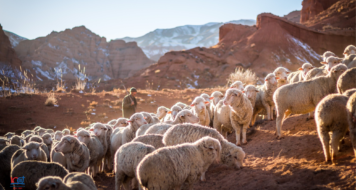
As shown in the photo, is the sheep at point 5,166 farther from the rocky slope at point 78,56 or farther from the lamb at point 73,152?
the rocky slope at point 78,56

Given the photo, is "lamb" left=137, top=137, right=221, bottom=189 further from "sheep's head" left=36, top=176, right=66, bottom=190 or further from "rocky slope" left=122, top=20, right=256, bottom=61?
"rocky slope" left=122, top=20, right=256, bottom=61

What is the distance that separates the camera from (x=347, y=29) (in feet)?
133

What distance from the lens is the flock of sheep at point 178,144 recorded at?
4.19 m

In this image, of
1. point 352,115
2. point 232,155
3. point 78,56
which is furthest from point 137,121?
point 78,56

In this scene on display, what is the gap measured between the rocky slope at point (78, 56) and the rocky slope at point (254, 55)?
30423 mm

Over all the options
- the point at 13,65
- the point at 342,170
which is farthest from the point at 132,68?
the point at 342,170

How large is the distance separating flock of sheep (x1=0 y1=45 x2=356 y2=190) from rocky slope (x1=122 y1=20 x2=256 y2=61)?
11235 cm

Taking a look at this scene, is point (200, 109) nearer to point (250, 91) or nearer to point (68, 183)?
point (250, 91)

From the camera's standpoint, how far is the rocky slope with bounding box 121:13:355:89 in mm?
37312

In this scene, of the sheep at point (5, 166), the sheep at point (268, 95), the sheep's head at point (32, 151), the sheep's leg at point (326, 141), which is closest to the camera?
the sheep's leg at point (326, 141)

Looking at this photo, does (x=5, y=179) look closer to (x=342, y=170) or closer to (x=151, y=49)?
(x=342, y=170)

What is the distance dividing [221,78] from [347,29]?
79.9 feet

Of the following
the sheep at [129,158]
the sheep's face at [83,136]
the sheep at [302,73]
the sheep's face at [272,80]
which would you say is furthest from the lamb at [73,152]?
the sheep at [302,73]

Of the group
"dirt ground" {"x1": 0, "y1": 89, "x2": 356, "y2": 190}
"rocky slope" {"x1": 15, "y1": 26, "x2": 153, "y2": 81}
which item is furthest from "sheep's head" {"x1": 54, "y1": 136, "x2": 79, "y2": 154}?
"rocky slope" {"x1": 15, "y1": 26, "x2": 153, "y2": 81}
